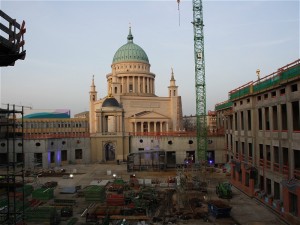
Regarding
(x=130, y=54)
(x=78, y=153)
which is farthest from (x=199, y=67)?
(x=130, y=54)

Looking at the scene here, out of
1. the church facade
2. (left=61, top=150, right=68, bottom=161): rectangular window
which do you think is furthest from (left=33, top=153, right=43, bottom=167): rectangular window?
the church facade

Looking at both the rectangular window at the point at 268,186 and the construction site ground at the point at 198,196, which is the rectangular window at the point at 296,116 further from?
the construction site ground at the point at 198,196

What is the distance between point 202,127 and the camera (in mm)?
58000

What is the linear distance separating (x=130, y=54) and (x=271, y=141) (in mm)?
80916

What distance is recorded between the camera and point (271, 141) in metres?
28.8

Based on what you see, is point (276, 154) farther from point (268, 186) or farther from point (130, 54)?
point (130, 54)

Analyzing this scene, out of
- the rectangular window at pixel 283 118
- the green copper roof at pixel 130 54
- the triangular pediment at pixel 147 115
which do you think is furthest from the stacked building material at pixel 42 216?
the green copper roof at pixel 130 54

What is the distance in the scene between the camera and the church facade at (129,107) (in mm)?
60969

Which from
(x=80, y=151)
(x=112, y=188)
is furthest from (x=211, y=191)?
(x=80, y=151)

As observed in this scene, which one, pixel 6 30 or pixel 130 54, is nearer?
pixel 6 30

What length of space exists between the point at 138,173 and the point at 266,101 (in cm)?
2429

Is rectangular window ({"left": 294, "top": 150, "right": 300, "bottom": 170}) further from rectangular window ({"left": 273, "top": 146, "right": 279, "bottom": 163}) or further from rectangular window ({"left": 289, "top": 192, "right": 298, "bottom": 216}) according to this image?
rectangular window ({"left": 289, "top": 192, "right": 298, "bottom": 216})

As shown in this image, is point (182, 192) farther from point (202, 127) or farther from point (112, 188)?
point (202, 127)

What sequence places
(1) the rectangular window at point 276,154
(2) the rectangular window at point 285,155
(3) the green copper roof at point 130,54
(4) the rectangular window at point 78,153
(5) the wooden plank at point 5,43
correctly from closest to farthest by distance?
(5) the wooden plank at point 5,43
(2) the rectangular window at point 285,155
(1) the rectangular window at point 276,154
(4) the rectangular window at point 78,153
(3) the green copper roof at point 130,54
